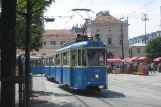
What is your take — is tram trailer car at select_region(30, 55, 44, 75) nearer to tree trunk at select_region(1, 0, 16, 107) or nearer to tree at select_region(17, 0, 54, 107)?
tree at select_region(17, 0, 54, 107)

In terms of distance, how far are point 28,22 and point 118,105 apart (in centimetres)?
506

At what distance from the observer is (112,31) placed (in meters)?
116

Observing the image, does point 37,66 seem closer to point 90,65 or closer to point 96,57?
point 96,57

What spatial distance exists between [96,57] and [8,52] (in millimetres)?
15291

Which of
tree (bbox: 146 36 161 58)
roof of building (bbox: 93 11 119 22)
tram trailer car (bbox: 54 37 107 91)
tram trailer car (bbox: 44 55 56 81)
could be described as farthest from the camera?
roof of building (bbox: 93 11 119 22)

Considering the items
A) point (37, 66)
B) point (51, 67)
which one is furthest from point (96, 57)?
point (37, 66)

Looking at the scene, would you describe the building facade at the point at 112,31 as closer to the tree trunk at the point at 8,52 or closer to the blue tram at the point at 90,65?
the blue tram at the point at 90,65

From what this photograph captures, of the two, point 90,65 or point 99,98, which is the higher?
point 90,65

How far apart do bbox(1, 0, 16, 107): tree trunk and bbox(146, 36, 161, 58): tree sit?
101178 mm

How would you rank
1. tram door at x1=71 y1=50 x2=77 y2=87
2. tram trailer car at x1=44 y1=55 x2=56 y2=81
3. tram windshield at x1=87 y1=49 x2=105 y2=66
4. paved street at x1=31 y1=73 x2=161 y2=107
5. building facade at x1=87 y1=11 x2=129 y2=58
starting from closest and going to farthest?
paved street at x1=31 y1=73 x2=161 y2=107, tram windshield at x1=87 y1=49 x2=105 y2=66, tram door at x1=71 y1=50 x2=77 y2=87, tram trailer car at x1=44 y1=55 x2=56 y2=81, building facade at x1=87 y1=11 x2=129 y2=58

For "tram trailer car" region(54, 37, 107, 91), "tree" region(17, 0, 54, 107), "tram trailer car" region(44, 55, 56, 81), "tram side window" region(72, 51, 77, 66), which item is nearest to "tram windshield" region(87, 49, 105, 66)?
"tram trailer car" region(54, 37, 107, 91)

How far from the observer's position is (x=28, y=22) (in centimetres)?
1484

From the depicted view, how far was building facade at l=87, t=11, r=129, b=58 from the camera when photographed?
4478 inches

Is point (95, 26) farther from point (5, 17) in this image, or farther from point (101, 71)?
point (5, 17)
